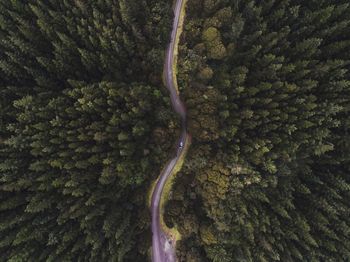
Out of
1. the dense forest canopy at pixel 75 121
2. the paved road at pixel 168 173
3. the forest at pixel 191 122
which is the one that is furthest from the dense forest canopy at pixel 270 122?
the dense forest canopy at pixel 75 121

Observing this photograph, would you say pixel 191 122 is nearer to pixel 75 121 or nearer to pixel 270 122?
pixel 270 122

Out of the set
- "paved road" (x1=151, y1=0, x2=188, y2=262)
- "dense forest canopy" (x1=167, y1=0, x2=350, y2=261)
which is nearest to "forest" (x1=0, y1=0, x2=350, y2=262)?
"dense forest canopy" (x1=167, y1=0, x2=350, y2=261)

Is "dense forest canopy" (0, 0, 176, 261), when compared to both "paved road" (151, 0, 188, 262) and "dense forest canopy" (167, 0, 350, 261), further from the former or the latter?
"dense forest canopy" (167, 0, 350, 261)

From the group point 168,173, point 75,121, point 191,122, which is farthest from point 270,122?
point 75,121

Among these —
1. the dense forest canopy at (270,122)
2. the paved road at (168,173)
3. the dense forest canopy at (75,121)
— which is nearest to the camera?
the dense forest canopy at (75,121)

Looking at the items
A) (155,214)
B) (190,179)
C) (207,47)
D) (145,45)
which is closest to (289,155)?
(190,179)

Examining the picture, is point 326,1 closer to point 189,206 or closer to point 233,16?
point 233,16

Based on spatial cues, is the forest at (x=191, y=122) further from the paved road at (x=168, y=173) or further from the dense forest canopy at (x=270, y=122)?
the paved road at (x=168, y=173)
